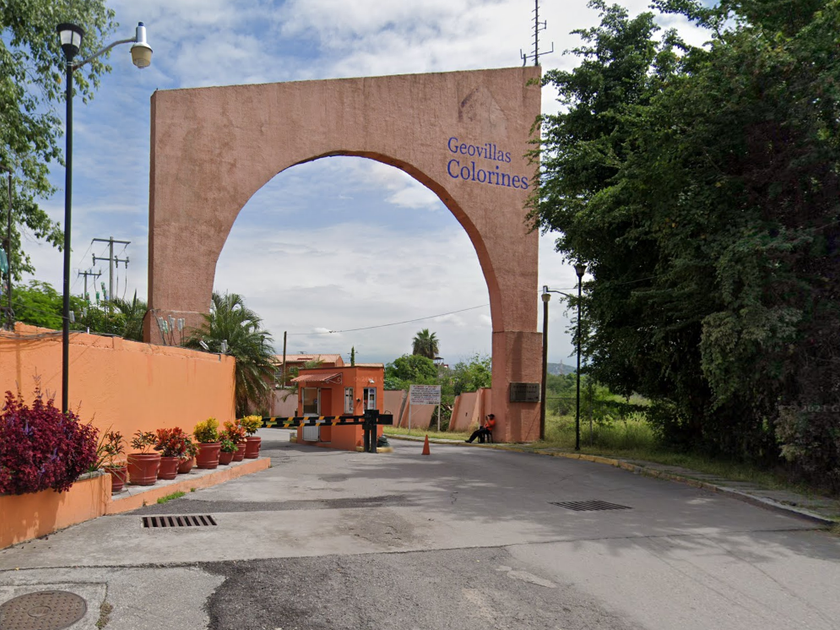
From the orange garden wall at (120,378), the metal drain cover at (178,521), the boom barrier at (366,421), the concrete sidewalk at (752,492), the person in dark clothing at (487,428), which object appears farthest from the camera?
the person in dark clothing at (487,428)

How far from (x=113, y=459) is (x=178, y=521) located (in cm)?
220

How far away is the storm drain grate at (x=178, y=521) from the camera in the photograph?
8.13m

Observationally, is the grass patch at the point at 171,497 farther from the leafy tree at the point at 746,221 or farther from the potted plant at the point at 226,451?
the leafy tree at the point at 746,221

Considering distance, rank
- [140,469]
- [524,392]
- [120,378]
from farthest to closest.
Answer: [524,392] < [120,378] < [140,469]

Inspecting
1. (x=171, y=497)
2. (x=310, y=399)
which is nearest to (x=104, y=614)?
(x=171, y=497)

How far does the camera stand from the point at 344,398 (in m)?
24.1

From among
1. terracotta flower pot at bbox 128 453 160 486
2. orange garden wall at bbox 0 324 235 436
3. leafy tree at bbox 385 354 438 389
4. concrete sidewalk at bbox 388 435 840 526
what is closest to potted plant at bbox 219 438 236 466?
orange garden wall at bbox 0 324 235 436

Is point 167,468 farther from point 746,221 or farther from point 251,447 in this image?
point 746,221

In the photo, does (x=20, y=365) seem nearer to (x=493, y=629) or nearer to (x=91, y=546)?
(x=91, y=546)

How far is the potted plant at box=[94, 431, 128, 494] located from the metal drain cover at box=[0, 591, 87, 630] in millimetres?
3776

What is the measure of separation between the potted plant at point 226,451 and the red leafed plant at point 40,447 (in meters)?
5.88

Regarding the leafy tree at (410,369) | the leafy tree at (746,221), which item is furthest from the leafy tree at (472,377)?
the leafy tree at (746,221)

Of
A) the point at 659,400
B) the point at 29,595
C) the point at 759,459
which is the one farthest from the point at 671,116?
the point at 29,595

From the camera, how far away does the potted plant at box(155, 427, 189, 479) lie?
10828 mm
